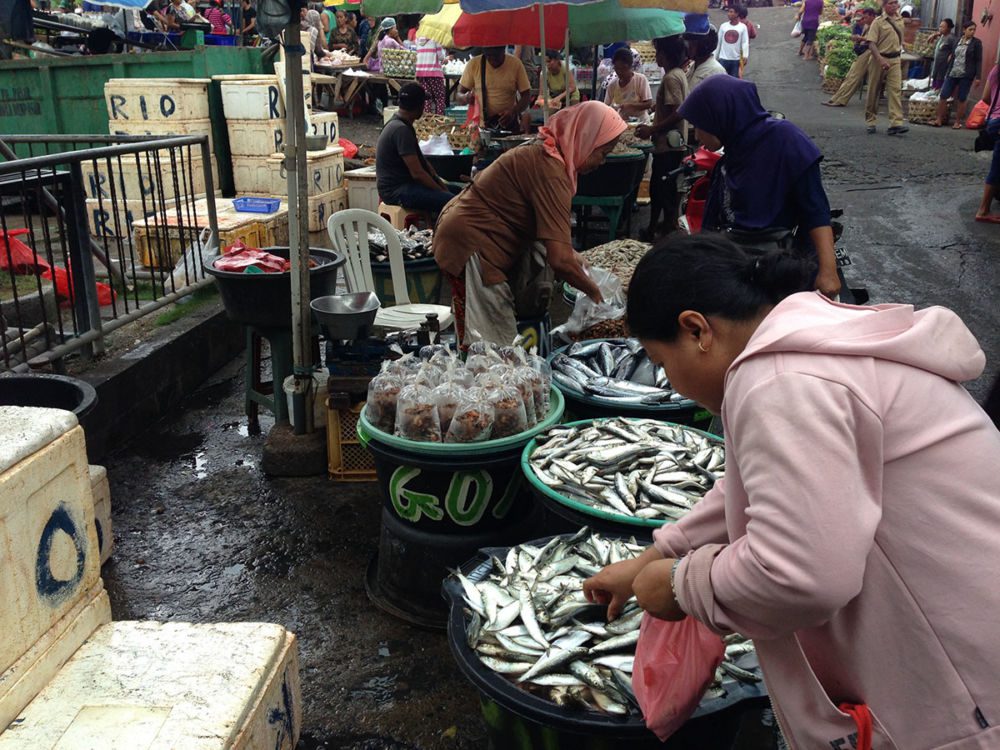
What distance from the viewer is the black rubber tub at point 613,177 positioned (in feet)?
29.9

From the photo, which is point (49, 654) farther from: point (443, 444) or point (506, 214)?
point (506, 214)

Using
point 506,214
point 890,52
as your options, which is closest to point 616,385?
point 506,214

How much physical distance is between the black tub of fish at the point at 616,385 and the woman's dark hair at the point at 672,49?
6.11 metres

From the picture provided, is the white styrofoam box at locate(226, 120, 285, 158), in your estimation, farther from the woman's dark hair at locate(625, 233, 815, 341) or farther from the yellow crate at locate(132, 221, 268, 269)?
the woman's dark hair at locate(625, 233, 815, 341)

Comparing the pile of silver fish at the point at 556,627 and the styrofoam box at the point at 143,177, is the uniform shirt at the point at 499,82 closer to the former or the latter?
the styrofoam box at the point at 143,177

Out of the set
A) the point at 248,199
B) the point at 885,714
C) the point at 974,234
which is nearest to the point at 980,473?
the point at 885,714

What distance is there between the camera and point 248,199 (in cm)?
826

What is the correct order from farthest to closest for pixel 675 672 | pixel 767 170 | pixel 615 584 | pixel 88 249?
pixel 88 249, pixel 767 170, pixel 615 584, pixel 675 672

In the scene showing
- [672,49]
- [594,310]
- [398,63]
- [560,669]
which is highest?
[398,63]

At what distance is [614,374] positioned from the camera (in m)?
4.67

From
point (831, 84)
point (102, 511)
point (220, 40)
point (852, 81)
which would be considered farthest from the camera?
point (831, 84)

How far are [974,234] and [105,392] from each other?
10.0m

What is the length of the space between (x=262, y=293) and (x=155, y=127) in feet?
16.0

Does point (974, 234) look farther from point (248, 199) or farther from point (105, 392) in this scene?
point (105, 392)
